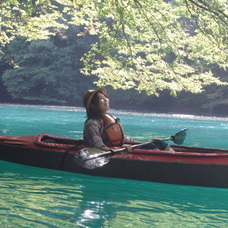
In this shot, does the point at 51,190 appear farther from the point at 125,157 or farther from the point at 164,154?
the point at 164,154

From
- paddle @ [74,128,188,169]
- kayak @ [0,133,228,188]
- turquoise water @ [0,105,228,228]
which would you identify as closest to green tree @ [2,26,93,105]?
kayak @ [0,133,228,188]

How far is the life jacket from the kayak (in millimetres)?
234

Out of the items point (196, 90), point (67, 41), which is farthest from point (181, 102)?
point (196, 90)

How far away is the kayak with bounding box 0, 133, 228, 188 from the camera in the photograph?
21.8 ft

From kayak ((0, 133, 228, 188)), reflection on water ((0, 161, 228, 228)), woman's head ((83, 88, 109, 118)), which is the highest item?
woman's head ((83, 88, 109, 118))

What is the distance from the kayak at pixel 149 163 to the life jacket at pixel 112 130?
9.2 inches

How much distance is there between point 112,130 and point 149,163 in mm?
815

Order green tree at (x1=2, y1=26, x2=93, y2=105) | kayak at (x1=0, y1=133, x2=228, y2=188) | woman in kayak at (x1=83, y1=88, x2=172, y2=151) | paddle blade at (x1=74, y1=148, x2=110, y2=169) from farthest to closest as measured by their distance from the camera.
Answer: green tree at (x1=2, y1=26, x2=93, y2=105) < woman in kayak at (x1=83, y1=88, x2=172, y2=151) < kayak at (x1=0, y1=133, x2=228, y2=188) < paddle blade at (x1=74, y1=148, x2=110, y2=169)

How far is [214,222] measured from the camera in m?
5.13

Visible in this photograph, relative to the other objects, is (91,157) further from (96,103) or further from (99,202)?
(96,103)

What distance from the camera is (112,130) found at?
23.1 ft

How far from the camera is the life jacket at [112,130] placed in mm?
7020

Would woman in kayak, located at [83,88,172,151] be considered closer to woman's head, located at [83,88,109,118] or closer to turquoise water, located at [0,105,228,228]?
woman's head, located at [83,88,109,118]

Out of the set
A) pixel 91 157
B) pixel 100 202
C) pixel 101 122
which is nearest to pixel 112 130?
pixel 101 122
